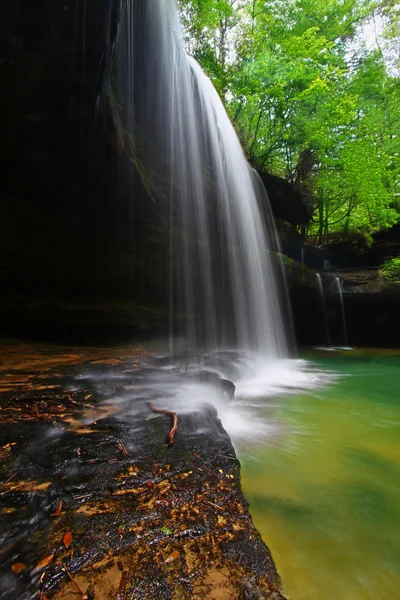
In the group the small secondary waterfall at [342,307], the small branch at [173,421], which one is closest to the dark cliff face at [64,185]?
the small branch at [173,421]

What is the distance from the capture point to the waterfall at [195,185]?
20.7 ft

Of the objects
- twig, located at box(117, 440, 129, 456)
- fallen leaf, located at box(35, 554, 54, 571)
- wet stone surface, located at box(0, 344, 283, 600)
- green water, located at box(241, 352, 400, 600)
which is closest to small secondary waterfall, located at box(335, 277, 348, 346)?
green water, located at box(241, 352, 400, 600)

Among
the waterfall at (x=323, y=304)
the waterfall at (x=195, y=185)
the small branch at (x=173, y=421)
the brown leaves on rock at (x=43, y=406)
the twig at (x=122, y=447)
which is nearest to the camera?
the twig at (x=122, y=447)

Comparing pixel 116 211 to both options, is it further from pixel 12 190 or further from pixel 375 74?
pixel 375 74

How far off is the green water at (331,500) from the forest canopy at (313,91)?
1222cm

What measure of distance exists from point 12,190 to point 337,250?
16.3 meters

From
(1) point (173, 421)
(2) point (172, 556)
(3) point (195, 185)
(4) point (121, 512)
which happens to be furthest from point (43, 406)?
(3) point (195, 185)

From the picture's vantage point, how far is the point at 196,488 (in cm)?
186

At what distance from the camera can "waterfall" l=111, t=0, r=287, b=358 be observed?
6320 millimetres

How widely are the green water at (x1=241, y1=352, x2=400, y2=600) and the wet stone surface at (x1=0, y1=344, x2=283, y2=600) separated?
0.36 m

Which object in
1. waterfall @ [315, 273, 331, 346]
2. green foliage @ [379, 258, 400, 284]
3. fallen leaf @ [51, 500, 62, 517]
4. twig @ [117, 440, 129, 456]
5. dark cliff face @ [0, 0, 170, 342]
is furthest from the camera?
waterfall @ [315, 273, 331, 346]

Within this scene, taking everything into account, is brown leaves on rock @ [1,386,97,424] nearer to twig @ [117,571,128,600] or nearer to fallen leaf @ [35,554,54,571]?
fallen leaf @ [35,554,54,571]

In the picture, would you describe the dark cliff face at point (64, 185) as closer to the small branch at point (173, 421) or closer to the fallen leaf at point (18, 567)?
the small branch at point (173, 421)

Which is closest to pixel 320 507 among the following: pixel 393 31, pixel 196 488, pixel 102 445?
pixel 196 488
